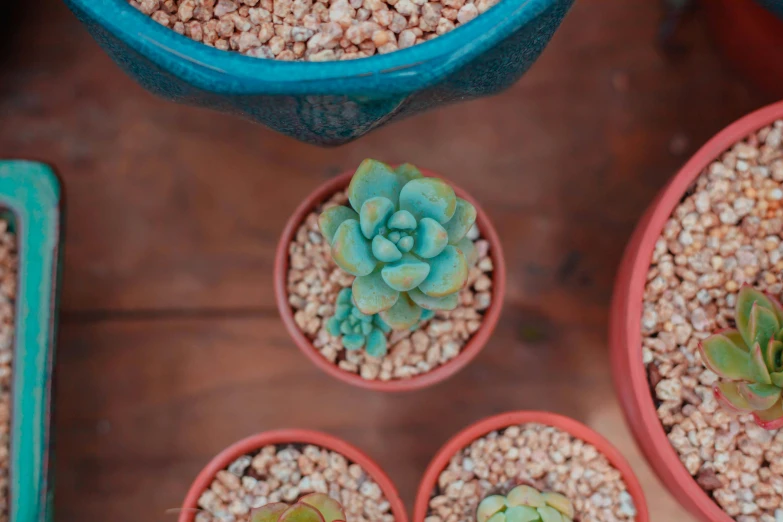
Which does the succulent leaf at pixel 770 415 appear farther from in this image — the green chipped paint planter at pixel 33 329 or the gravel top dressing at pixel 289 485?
the green chipped paint planter at pixel 33 329

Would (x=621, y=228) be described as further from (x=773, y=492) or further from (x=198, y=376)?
(x=198, y=376)

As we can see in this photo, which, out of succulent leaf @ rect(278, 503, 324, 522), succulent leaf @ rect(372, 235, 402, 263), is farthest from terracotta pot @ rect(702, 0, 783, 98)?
succulent leaf @ rect(278, 503, 324, 522)

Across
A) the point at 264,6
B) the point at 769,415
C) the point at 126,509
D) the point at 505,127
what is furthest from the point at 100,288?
the point at 769,415

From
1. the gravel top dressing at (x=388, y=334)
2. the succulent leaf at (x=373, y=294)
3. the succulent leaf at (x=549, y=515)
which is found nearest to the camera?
the succulent leaf at (x=373, y=294)

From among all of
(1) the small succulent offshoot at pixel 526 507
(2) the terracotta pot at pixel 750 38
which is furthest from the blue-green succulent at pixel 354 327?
(2) the terracotta pot at pixel 750 38

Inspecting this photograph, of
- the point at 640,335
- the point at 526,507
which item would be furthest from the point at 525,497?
the point at 640,335

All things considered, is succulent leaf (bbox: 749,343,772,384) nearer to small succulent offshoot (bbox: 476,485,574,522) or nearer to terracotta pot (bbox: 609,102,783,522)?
terracotta pot (bbox: 609,102,783,522)
